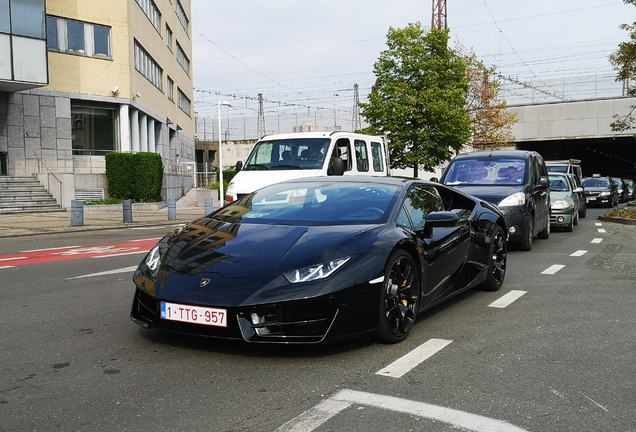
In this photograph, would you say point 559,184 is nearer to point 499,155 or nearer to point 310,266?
point 499,155

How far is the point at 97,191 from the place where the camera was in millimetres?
28625

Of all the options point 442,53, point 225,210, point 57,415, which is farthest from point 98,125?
point 57,415

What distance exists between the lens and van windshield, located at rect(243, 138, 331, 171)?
43.5ft

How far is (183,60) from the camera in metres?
55.5

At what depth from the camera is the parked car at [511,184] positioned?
11.2m

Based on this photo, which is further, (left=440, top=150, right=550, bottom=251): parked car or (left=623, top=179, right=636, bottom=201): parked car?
(left=623, top=179, right=636, bottom=201): parked car

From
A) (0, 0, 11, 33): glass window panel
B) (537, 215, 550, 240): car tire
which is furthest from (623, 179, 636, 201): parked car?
(0, 0, 11, 33): glass window panel

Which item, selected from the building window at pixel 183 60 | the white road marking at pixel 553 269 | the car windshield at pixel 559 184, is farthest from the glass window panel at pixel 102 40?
the white road marking at pixel 553 269

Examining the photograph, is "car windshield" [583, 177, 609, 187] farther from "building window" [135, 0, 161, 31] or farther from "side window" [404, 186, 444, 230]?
"side window" [404, 186, 444, 230]

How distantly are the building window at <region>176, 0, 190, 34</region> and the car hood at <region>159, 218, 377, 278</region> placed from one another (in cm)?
5011

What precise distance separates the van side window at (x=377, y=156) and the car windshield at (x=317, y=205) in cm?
878

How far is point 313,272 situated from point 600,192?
3044 centimetres

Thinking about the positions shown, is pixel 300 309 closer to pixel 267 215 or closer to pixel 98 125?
pixel 267 215

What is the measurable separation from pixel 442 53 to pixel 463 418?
3296 cm
